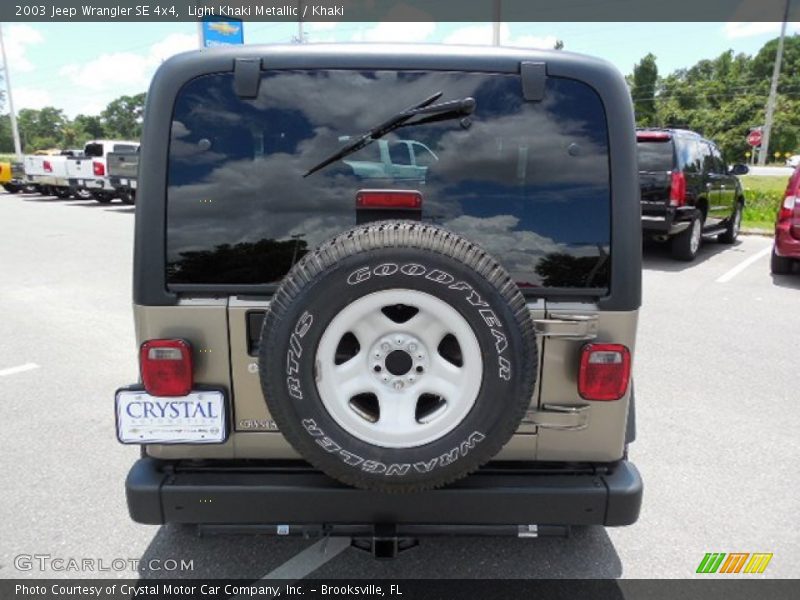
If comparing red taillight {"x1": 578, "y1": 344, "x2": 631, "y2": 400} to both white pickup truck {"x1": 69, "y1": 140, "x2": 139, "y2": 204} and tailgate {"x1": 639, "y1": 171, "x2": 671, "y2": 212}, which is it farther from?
white pickup truck {"x1": 69, "y1": 140, "x2": 139, "y2": 204}

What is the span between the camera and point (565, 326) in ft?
7.15

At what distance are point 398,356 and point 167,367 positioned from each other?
0.86 m

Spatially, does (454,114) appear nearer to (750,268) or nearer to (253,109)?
(253,109)

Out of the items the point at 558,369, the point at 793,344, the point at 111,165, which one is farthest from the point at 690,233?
the point at 111,165

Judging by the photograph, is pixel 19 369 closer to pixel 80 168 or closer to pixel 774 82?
pixel 80 168

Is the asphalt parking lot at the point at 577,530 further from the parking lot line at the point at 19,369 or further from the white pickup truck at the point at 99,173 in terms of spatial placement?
the white pickup truck at the point at 99,173

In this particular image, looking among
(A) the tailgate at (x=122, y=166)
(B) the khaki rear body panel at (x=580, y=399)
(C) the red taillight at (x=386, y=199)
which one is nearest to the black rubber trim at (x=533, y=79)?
(C) the red taillight at (x=386, y=199)

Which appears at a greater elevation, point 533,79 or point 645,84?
point 645,84

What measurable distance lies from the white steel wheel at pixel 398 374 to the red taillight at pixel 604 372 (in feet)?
1.60

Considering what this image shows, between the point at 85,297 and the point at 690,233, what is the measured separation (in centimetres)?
861

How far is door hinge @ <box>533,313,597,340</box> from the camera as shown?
218 centimetres

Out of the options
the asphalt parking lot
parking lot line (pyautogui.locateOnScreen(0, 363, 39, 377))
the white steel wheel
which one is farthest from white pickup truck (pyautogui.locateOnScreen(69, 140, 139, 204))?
the white steel wheel

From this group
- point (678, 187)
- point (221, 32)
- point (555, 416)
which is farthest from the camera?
point (221, 32)
